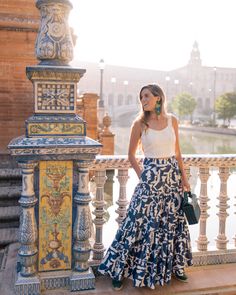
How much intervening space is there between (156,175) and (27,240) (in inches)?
44.1

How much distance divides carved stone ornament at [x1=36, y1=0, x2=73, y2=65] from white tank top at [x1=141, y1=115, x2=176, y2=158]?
2.93ft

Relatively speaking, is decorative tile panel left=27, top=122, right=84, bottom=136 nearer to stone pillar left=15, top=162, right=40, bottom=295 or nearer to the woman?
stone pillar left=15, top=162, right=40, bottom=295

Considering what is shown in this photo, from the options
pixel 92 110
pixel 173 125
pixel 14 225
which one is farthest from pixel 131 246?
pixel 92 110

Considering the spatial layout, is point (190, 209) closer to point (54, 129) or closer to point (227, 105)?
point (54, 129)

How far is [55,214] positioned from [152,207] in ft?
2.55

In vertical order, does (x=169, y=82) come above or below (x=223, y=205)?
above

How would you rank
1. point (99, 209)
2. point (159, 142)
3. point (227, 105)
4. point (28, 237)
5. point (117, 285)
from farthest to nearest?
point (227, 105), point (99, 209), point (117, 285), point (159, 142), point (28, 237)

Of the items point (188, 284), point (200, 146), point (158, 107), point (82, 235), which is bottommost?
point (200, 146)

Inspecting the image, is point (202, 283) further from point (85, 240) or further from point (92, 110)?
point (92, 110)

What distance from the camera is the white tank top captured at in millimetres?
3092

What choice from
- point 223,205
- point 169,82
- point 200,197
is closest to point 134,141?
point 200,197

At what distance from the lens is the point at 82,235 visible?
309 centimetres

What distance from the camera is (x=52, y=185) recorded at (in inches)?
121

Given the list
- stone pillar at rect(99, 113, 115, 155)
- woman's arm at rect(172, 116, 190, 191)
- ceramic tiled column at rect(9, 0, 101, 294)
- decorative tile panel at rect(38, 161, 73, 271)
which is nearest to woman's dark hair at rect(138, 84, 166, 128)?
woman's arm at rect(172, 116, 190, 191)
